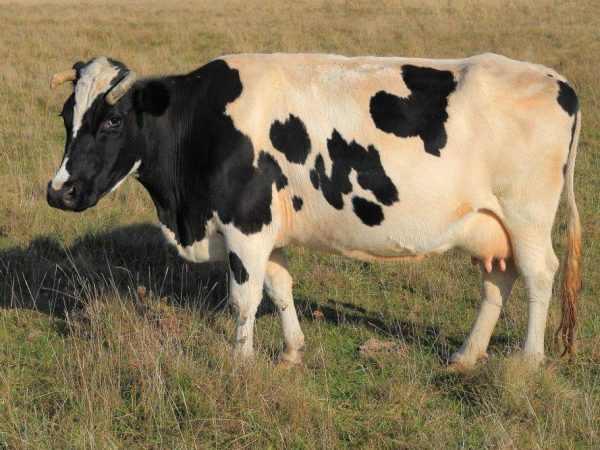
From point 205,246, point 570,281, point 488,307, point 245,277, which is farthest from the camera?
point 488,307

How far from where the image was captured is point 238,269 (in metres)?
5.27

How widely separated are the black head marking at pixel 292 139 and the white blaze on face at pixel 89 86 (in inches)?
44.3

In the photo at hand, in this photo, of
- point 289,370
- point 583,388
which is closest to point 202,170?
point 289,370

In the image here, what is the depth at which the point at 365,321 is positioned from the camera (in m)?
6.47

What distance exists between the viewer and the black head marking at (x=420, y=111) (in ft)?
16.6

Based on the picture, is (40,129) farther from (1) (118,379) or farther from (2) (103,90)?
(1) (118,379)

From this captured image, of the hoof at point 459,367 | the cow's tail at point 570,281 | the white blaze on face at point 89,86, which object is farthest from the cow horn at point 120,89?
the cow's tail at point 570,281

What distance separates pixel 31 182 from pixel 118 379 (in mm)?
5249

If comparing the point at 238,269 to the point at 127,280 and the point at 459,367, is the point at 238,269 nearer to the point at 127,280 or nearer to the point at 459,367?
the point at 459,367

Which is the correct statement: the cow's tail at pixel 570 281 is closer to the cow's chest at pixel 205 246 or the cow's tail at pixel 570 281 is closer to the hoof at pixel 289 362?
the hoof at pixel 289 362

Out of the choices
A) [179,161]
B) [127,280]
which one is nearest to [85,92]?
[179,161]

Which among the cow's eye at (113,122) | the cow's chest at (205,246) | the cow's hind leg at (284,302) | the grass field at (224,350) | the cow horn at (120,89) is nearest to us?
the grass field at (224,350)

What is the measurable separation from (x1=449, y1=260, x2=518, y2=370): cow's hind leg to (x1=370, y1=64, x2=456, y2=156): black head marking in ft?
3.68

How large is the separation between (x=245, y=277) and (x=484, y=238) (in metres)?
1.63
